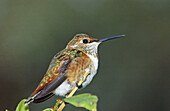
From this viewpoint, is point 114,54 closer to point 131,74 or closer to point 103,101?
point 131,74

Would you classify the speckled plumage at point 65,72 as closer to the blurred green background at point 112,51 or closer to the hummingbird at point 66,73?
the hummingbird at point 66,73

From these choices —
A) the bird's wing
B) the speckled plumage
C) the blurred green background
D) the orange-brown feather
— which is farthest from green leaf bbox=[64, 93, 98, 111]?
the blurred green background

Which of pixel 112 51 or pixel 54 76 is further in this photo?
pixel 112 51

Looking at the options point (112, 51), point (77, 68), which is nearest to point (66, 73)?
point (77, 68)

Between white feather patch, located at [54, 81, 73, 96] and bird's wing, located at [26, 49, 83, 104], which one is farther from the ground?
bird's wing, located at [26, 49, 83, 104]

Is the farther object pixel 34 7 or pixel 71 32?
pixel 34 7

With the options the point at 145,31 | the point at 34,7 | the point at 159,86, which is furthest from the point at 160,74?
the point at 34,7

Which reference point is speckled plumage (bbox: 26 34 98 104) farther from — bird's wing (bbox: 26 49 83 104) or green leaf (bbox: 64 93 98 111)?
green leaf (bbox: 64 93 98 111)

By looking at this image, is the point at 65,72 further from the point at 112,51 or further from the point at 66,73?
the point at 112,51
